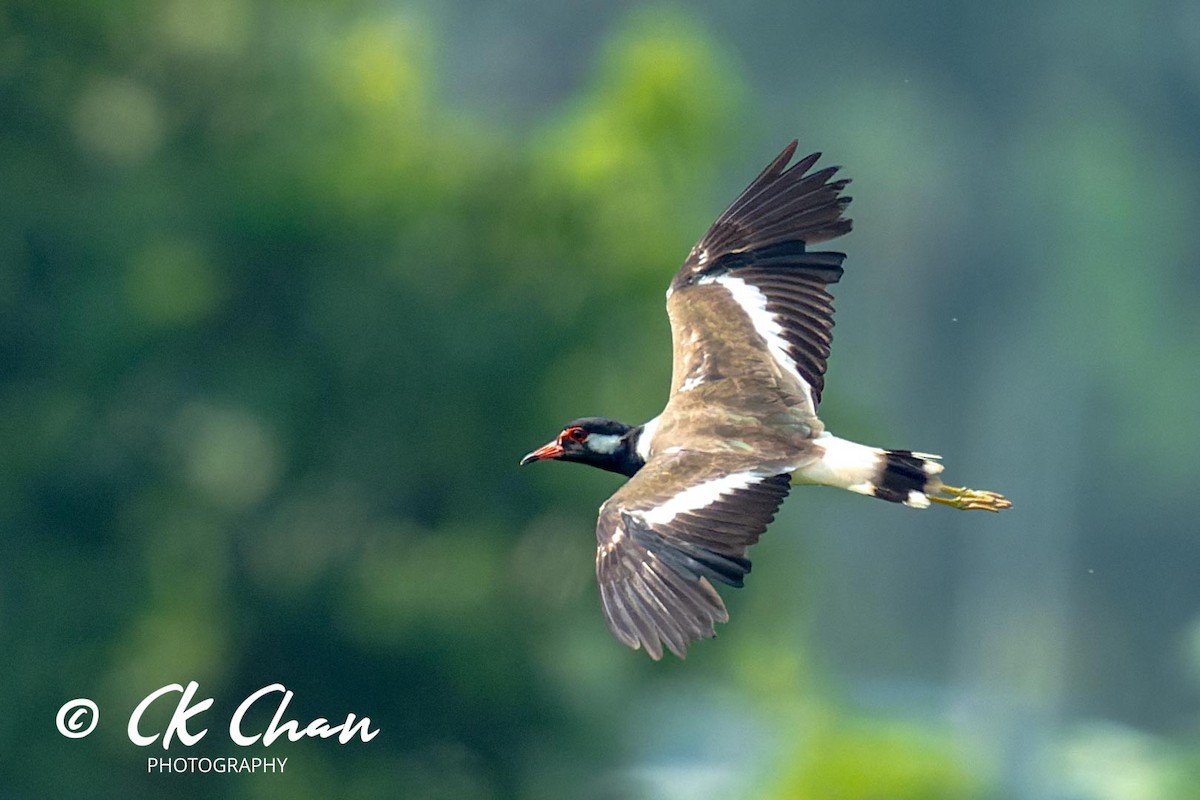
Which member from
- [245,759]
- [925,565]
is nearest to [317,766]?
[245,759]

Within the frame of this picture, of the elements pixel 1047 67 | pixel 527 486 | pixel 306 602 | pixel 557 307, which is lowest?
pixel 306 602

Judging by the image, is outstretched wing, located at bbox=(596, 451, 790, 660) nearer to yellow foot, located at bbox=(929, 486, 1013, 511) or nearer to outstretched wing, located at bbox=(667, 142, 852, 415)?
outstretched wing, located at bbox=(667, 142, 852, 415)

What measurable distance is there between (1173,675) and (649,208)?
16.8 meters

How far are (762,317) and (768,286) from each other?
0.52 ft

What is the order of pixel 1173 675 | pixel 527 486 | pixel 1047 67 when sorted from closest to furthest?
1. pixel 527 486
2. pixel 1173 675
3. pixel 1047 67

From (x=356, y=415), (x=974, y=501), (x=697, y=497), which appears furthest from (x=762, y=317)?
(x=356, y=415)

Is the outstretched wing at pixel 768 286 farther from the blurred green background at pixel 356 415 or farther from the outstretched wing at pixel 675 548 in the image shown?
the blurred green background at pixel 356 415

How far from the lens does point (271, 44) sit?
21.8 meters

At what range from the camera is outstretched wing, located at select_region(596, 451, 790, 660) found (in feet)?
29.3

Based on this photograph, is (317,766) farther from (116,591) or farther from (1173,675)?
(1173,675)

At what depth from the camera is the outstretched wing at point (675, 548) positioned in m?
8.92

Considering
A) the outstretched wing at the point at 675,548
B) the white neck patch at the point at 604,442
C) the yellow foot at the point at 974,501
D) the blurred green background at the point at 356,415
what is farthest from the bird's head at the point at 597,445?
the blurred green background at the point at 356,415
